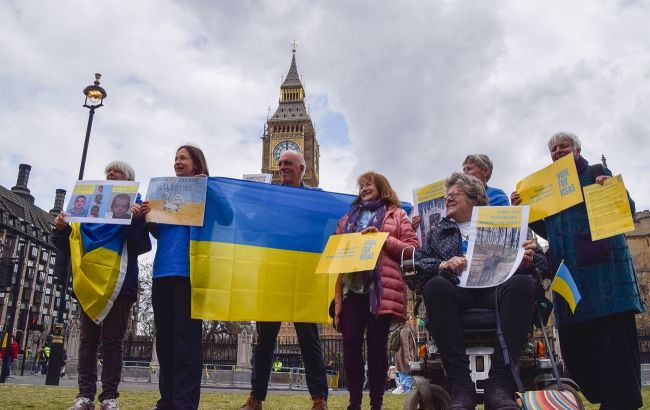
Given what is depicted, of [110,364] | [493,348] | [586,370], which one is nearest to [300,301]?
[110,364]

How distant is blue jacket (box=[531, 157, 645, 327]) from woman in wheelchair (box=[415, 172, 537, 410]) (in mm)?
599

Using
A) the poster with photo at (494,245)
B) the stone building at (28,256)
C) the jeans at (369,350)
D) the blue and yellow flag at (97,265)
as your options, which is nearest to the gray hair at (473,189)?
the poster with photo at (494,245)

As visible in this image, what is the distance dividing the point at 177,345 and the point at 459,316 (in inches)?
79.0

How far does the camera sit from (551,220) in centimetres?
404

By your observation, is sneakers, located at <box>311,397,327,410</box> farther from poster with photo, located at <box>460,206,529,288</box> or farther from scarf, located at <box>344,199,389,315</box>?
poster with photo, located at <box>460,206,529,288</box>

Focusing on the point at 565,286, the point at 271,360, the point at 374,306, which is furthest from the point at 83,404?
the point at 565,286

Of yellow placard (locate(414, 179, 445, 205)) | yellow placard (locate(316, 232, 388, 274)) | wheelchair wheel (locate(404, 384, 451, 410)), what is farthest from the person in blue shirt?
wheelchair wheel (locate(404, 384, 451, 410))

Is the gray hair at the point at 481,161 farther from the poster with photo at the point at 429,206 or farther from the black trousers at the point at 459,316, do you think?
the black trousers at the point at 459,316

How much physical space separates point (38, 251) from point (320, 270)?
3328 inches

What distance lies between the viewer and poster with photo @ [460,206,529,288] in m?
3.21

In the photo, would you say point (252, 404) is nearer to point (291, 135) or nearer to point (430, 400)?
point (430, 400)

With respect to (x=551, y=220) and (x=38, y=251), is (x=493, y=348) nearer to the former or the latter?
(x=551, y=220)

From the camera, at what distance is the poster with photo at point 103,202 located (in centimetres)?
425

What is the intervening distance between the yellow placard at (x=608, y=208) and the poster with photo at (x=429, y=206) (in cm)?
123
